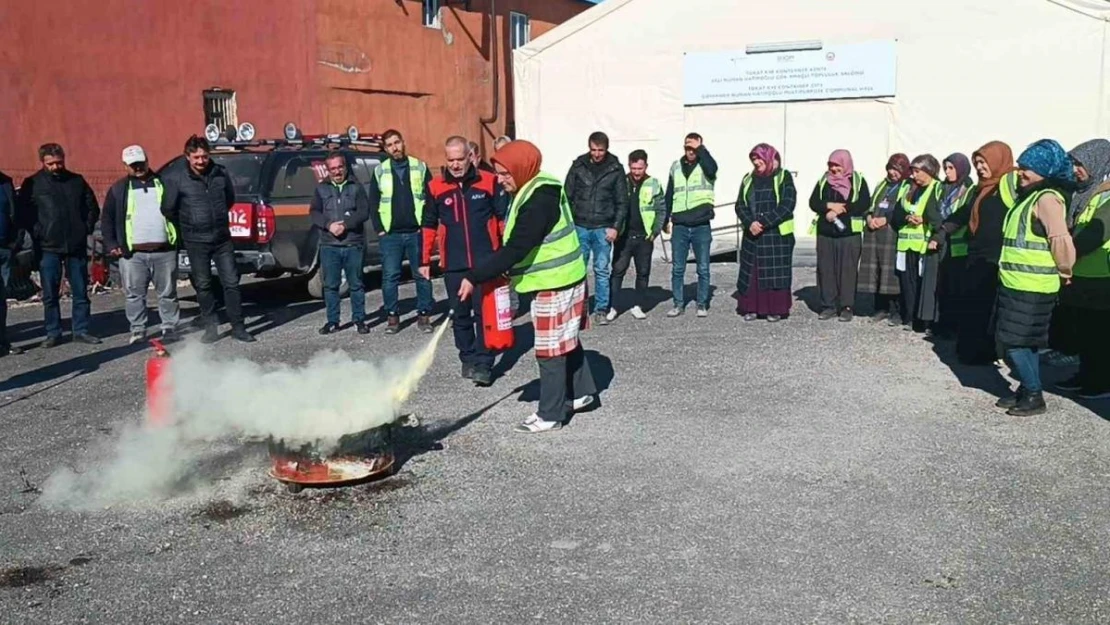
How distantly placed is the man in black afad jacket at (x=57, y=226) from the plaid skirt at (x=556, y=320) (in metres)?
5.49

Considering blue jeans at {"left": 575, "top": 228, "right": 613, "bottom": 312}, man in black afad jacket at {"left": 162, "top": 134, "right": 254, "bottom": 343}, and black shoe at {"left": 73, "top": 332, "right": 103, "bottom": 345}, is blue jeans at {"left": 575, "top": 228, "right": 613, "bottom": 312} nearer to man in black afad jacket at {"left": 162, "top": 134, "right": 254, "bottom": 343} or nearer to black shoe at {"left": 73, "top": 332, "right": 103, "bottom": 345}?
man in black afad jacket at {"left": 162, "top": 134, "right": 254, "bottom": 343}

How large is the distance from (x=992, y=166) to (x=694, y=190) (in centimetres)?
302

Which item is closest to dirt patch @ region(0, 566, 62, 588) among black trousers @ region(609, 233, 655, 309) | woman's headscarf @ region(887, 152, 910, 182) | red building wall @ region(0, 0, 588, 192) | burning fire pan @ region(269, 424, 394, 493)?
burning fire pan @ region(269, 424, 394, 493)

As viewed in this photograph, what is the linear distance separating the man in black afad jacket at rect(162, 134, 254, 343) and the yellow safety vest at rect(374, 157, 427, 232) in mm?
1418

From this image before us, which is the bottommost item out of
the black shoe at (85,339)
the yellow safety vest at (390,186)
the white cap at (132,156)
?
the black shoe at (85,339)

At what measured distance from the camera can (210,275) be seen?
983cm

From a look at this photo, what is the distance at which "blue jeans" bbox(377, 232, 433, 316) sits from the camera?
32.7ft

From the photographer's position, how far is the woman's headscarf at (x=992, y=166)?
8.27 metres

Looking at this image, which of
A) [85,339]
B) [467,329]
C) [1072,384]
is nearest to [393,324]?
[467,329]

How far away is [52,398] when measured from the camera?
25.5 ft

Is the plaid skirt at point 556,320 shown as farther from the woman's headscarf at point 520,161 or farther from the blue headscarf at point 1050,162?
the blue headscarf at point 1050,162

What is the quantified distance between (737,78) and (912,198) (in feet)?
33.0

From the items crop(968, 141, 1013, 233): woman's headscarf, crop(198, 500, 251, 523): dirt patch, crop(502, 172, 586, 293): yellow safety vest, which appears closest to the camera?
crop(198, 500, 251, 523): dirt patch

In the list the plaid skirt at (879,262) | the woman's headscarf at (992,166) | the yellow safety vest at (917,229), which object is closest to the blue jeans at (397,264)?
the plaid skirt at (879,262)
